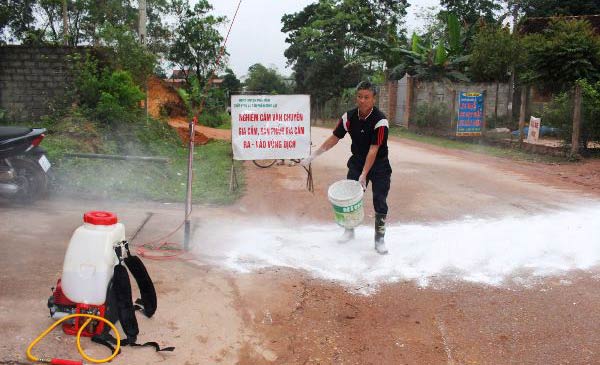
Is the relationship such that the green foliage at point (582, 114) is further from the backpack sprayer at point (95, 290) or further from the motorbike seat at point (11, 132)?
the backpack sprayer at point (95, 290)

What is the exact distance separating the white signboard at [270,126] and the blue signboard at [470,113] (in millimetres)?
10978

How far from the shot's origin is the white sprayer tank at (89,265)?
335 centimetres

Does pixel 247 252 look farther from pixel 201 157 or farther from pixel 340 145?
→ pixel 340 145

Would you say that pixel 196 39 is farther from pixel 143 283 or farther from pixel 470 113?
Result: pixel 143 283

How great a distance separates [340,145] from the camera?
17.2 meters

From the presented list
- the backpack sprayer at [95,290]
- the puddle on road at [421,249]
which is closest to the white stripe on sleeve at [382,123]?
the puddle on road at [421,249]

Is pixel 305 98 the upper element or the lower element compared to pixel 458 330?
upper

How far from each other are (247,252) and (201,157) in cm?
865

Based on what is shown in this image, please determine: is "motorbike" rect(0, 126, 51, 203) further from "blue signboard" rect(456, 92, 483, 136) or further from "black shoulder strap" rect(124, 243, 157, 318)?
"blue signboard" rect(456, 92, 483, 136)

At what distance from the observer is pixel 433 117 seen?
2212 cm

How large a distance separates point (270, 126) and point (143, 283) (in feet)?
18.5

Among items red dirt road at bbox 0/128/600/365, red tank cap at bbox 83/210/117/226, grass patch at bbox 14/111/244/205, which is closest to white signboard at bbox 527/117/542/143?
grass patch at bbox 14/111/244/205

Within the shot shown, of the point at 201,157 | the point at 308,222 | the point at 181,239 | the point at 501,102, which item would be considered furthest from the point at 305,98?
the point at 501,102

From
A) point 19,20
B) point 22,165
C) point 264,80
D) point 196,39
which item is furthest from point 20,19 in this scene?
point 264,80
